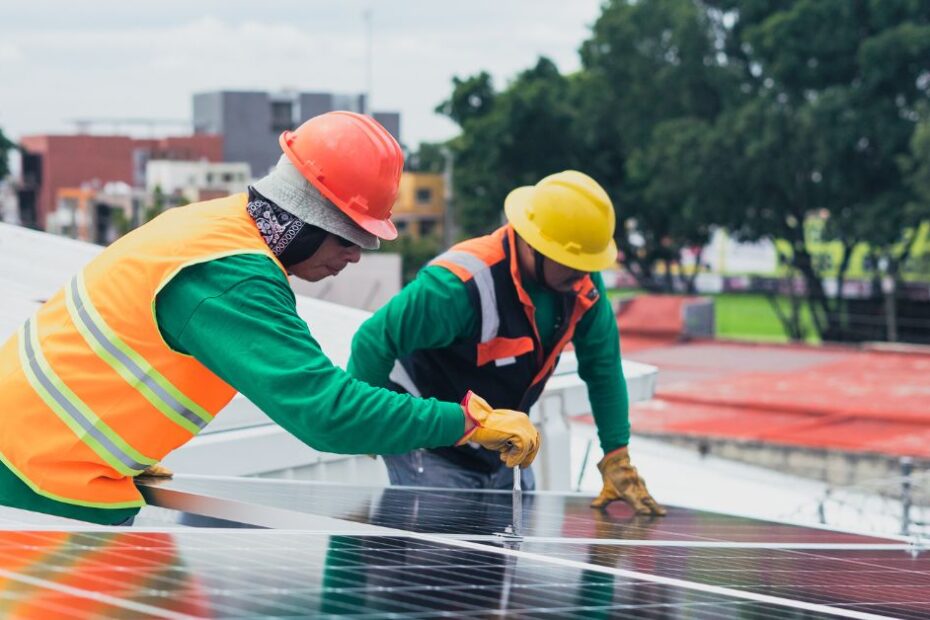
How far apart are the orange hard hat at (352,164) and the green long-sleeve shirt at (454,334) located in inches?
69.2

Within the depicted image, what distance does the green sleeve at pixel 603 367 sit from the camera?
19.5ft

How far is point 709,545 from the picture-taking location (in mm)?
4352

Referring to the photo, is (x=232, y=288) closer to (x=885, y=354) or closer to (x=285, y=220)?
(x=285, y=220)

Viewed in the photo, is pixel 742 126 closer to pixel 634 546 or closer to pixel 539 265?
pixel 539 265

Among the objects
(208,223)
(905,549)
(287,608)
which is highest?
(208,223)

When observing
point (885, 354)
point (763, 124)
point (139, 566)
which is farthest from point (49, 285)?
point (763, 124)

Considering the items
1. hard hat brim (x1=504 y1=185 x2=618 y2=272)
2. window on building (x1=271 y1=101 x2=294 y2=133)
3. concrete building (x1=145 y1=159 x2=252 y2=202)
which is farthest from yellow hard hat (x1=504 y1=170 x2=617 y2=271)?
window on building (x1=271 y1=101 x2=294 y2=133)

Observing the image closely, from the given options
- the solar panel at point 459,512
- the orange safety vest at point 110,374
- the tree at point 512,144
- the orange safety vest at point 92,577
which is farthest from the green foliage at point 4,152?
the orange safety vest at point 92,577

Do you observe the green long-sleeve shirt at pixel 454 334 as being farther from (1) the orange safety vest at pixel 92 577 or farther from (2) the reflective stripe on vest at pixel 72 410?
(1) the orange safety vest at pixel 92 577

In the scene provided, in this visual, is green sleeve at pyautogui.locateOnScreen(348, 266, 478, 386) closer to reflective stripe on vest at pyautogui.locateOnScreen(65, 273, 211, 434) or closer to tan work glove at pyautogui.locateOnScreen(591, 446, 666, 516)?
tan work glove at pyautogui.locateOnScreen(591, 446, 666, 516)

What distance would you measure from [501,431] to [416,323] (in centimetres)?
178

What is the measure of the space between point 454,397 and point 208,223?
2588 mm

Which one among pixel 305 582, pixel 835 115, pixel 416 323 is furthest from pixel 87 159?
pixel 305 582

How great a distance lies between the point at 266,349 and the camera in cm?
310
